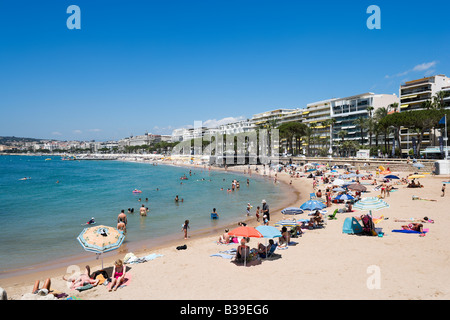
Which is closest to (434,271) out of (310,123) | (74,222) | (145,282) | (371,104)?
(145,282)

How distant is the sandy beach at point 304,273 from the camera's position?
7.84m

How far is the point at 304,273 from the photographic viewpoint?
30.2 feet

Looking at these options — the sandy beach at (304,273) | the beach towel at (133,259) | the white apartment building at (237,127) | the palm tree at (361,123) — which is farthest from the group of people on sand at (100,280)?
the white apartment building at (237,127)

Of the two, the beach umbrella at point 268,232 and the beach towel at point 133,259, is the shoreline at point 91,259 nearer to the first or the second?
the beach towel at point 133,259

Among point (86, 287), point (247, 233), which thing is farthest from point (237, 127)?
point (86, 287)

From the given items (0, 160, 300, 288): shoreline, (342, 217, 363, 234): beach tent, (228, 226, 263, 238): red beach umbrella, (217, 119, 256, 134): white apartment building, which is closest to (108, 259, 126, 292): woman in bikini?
(0, 160, 300, 288): shoreline

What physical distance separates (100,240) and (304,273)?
23.2ft

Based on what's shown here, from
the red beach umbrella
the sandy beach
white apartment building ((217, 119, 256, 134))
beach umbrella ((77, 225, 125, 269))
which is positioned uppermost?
white apartment building ((217, 119, 256, 134))

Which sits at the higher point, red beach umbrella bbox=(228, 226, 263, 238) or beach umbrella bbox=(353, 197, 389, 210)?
beach umbrella bbox=(353, 197, 389, 210)

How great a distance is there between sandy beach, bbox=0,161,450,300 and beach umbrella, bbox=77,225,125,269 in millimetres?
1210

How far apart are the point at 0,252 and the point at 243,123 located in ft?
460

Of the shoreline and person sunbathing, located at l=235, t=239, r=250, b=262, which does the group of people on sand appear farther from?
person sunbathing, located at l=235, t=239, r=250, b=262

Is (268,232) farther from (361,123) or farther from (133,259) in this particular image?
(361,123)

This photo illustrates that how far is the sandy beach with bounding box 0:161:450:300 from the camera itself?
7.84 metres
